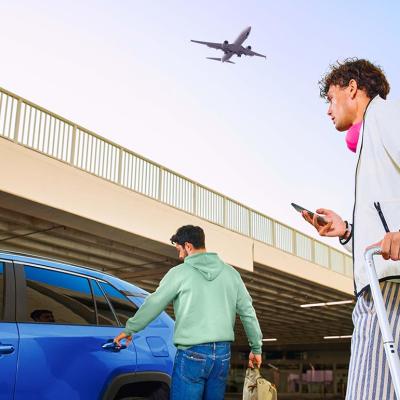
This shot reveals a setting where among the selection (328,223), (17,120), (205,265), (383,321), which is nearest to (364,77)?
(328,223)

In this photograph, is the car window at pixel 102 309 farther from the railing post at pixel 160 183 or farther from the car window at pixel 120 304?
the railing post at pixel 160 183

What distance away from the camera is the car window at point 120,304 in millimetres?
4629

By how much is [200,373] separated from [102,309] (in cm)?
85

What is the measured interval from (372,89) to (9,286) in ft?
8.18

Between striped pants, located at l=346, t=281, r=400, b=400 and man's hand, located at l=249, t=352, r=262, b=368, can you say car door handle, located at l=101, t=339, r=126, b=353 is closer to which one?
man's hand, located at l=249, t=352, r=262, b=368

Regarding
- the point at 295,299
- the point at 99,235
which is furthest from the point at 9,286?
the point at 295,299

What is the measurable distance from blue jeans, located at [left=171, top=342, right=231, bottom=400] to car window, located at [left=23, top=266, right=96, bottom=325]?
0.68 meters

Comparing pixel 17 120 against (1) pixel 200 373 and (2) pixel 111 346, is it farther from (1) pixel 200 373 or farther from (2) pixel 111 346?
(1) pixel 200 373

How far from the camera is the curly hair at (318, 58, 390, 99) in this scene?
259 centimetres

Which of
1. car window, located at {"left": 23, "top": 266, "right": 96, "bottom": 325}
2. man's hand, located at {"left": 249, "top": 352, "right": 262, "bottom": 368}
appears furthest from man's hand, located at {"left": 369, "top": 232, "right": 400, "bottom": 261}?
man's hand, located at {"left": 249, "top": 352, "right": 262, "bottom": 368}

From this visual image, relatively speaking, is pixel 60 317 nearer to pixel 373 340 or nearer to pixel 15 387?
pixel 15 387

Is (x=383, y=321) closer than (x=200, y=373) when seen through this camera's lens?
Yes

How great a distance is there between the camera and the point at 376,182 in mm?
2223

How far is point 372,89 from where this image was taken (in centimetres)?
259
